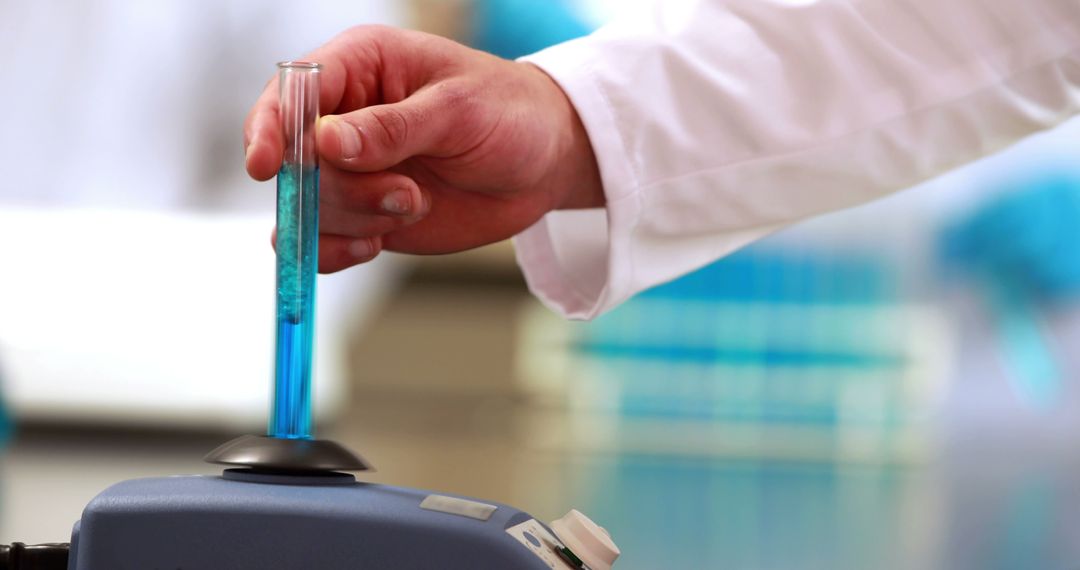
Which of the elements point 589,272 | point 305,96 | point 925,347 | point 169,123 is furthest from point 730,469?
point 305,96

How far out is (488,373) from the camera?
3732mm

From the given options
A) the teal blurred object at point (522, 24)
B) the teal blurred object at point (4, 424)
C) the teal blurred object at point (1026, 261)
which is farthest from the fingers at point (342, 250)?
the teal blurred object at point (1026, 261)

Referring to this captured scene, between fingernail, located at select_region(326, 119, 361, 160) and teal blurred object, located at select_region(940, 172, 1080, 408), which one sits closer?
fingernail, located at select_region(326, 119, 361, 160)

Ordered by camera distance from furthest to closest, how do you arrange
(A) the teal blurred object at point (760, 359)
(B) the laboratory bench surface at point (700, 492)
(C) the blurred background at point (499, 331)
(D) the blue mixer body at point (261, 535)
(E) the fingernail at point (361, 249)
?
(A) the teal blurred object at point (760, 359), (C) the blurred background at point (499, 331), (B) the laboratory bench surface at point (700, 492), (E) the fingernail at point (361, 249), (D) the blue mixer body at point (261, 535)

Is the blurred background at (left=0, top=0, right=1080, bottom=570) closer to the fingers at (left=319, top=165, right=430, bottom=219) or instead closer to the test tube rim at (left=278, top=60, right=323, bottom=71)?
the fingers at (left=319, top=165, right=430, bottom=219)

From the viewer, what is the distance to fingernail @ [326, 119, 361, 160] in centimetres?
55

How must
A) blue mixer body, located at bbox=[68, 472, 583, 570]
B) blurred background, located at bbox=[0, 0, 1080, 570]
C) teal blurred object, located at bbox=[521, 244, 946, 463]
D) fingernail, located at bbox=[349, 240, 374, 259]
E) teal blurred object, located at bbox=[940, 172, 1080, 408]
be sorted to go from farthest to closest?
teal blurred object, located at bbox=[940, 172, 1080, 408], teal blurred object, located at bbox=[521, 244, 946, 463], blurred background, located at bbox=[0, 0, 1080, 570], fingernail, located at bbox=[349, 240, 374, 259], blue mixer body, located at bbox=[68, 472, 583, 570]

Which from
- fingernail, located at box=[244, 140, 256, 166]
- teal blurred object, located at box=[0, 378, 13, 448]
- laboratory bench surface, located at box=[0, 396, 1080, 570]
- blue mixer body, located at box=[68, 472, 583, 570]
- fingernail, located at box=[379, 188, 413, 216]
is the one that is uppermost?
fingernail, located at box=[244, 140, 256, 166]

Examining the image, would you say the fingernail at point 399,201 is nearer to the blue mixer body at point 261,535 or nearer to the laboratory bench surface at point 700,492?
the blue mixer body at point 261,535

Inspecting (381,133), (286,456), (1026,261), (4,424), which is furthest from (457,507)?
(1026,261)

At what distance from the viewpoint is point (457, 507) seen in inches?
18.7

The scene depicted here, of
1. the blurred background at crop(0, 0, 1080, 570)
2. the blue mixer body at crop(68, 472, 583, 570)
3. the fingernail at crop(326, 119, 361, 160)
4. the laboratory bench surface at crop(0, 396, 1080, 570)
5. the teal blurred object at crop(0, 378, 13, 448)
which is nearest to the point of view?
the blue mixer body at crop(68, 472, 583, 570)

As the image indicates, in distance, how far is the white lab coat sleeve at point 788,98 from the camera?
0.72m

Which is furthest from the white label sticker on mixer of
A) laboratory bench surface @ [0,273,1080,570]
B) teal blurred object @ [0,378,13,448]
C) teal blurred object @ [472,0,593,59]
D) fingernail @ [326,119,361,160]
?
teal blurred object @ [472,0,593,59]
